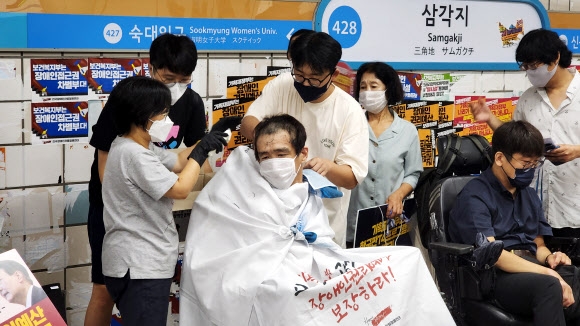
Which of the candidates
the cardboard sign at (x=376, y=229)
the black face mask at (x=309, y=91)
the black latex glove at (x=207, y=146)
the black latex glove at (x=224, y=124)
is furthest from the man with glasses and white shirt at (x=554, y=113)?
the black latex glove at (x=207, y=146)

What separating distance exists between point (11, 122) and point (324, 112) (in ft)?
4.89

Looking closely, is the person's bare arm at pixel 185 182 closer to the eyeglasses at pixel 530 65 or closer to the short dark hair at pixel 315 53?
the short dark hair at pixel 315 53

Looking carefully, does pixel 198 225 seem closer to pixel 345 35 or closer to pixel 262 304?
pixel 262 304

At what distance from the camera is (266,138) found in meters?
3.12

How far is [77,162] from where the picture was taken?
3.96 metres

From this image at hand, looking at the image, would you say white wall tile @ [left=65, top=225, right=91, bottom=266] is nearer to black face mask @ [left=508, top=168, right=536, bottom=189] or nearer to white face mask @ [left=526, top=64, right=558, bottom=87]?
black face mask @ [left=508, top=168, right=536, bottom=189]

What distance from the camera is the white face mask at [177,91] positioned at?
342cm

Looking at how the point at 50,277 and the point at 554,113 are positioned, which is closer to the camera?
the point at 50,277

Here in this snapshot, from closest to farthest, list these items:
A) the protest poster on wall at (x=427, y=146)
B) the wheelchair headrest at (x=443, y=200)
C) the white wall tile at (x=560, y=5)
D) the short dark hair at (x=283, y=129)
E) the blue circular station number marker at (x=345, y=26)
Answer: the short dark hair at (x=283, y=129) < the wheelchair headrest at (x=443, y=200) < the blue circular station number marker at (x=345, y=26) < the protest poster on wall at (x=427, y=146) < the white wall tile at (x=560, y=5)

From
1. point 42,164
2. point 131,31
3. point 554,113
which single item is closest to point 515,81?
point 554,113

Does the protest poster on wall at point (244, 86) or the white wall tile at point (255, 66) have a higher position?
the white wall tile at point (255, 66)

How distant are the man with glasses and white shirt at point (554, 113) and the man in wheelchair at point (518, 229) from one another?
459mm

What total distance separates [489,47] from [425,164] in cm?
92

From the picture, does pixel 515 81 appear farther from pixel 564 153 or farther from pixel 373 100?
pixel 373 100
